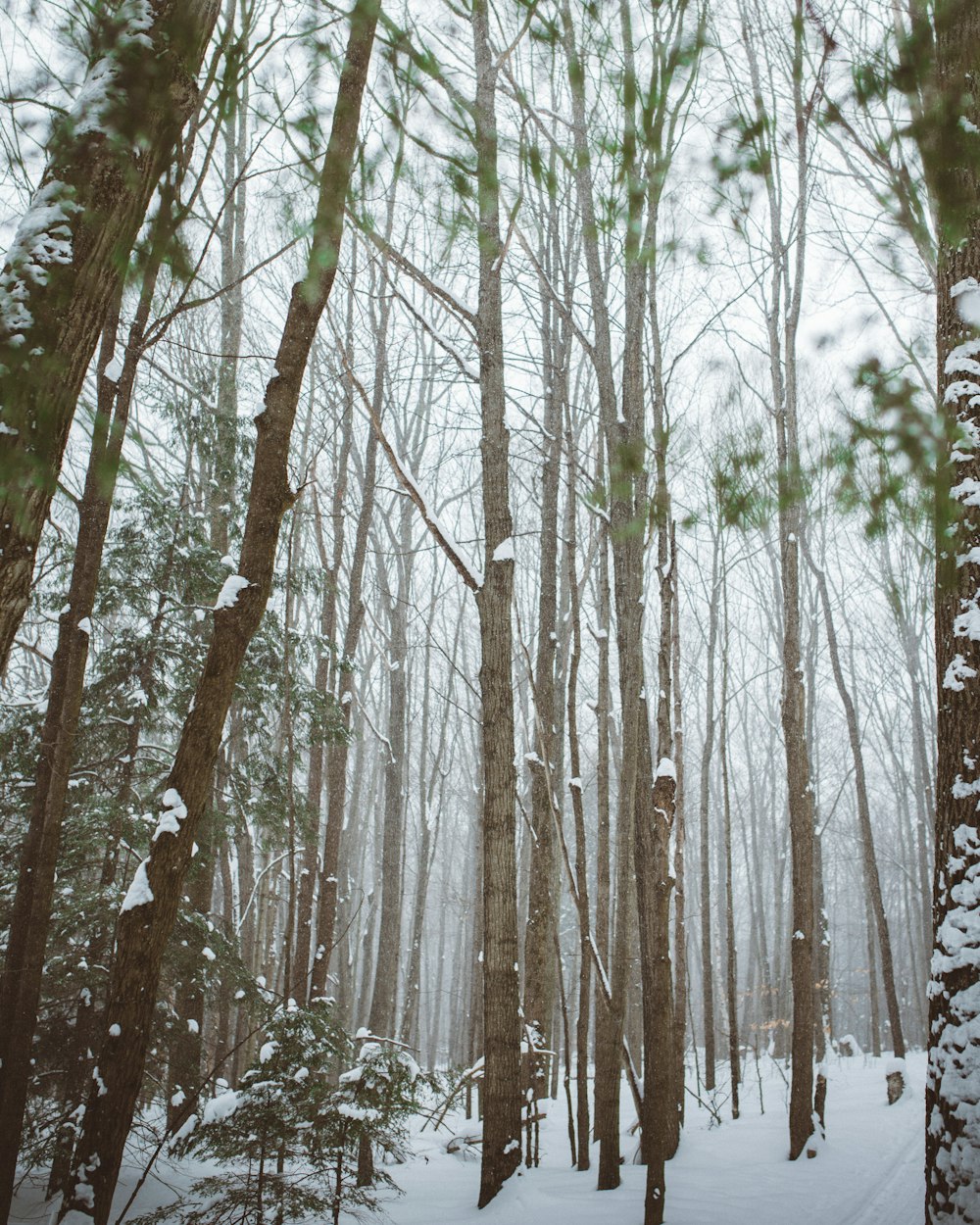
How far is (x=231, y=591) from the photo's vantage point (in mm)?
3328

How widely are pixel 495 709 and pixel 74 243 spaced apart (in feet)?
10.6

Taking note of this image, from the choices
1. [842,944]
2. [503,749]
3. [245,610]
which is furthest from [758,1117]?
[842,944]

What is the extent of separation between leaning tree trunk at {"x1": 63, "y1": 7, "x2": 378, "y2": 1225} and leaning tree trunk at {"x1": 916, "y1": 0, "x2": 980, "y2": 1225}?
2429 mm

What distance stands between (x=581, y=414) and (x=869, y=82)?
7544 mm

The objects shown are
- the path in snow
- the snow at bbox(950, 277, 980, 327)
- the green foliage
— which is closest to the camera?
the snow at bbox(950, 277, 980, 327)

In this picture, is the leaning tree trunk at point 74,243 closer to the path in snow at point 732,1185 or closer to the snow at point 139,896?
the snow at point 139,896

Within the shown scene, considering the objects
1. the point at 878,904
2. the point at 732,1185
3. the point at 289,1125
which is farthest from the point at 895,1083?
the point at 289,1125

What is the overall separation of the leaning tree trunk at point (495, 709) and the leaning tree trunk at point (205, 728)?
1.28 metres

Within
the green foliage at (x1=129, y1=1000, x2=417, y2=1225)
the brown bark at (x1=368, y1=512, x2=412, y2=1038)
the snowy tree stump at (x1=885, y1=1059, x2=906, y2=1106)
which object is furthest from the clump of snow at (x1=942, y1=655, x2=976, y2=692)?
the snowy tree stump at (x1=885, y1=1059, x2=906, y2=1106)

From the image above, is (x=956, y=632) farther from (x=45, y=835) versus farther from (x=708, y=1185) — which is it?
(x=45, y=835)

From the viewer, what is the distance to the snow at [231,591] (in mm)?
3291

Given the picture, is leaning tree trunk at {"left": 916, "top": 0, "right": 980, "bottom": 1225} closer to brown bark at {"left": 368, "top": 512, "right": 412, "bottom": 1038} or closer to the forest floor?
the forest floor

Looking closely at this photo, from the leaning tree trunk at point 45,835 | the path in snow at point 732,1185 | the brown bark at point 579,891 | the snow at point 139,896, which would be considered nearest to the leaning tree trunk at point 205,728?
the snow at point 139,896

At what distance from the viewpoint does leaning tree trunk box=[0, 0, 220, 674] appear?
201cm
